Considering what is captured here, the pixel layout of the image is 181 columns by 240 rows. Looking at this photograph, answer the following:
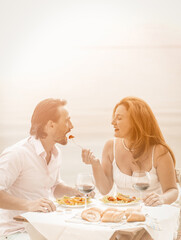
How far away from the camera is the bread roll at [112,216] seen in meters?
1.39

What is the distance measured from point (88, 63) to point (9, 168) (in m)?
1.28

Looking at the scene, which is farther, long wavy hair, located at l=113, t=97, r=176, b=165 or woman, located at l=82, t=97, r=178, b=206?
long wavy hair, located at l=113, t=97, r=176, b=165

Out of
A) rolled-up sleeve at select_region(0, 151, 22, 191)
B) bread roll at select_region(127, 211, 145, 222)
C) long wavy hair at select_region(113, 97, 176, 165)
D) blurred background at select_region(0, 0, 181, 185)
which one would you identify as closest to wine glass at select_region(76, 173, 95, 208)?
bread roll at select_region(127, 211, 145, 222)

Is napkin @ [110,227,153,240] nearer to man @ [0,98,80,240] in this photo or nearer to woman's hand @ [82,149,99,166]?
man @ [0,98,80,240]

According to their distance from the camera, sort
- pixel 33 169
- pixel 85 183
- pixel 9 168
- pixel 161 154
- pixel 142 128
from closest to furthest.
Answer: pixel 85 183 → pixel 9 168 → pixel 33 169 → pixel 161 154 → pixel 142 128

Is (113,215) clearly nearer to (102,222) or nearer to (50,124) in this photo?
(102,222)

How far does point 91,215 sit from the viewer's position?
4.71 ft

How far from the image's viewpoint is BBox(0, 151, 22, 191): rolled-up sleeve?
1.82 metres

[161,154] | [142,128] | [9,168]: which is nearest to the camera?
[9,168]

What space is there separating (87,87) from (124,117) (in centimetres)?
54

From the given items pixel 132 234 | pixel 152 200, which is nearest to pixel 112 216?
pixel 132 234

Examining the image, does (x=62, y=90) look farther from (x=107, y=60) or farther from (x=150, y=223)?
(x=150, y=223)

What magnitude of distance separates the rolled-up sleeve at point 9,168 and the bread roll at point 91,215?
0.54 meters

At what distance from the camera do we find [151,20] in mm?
2828
